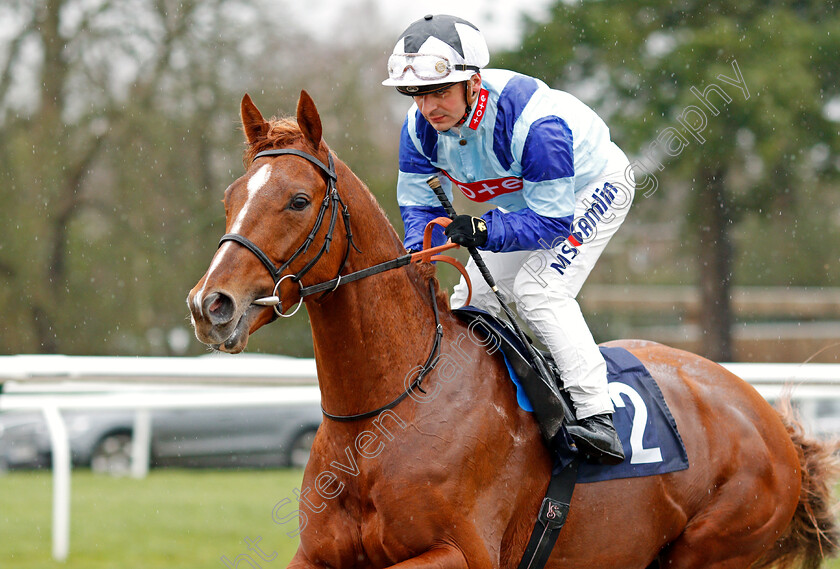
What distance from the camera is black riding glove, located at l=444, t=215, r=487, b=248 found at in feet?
9.55

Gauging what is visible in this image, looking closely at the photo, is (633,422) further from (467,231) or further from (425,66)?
(425,66)

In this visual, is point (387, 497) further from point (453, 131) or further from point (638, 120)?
point (638, 120)

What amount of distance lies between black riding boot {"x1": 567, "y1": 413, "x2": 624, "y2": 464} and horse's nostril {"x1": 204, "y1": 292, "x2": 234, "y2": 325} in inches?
49.0

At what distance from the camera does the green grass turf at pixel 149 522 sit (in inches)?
223

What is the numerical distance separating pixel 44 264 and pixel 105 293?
992 mm

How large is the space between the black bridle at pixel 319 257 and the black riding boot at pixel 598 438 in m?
0.55

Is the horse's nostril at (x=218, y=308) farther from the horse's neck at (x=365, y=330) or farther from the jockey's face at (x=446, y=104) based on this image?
the jockey's face at (x=446, y=104)

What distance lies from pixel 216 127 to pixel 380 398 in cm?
1158

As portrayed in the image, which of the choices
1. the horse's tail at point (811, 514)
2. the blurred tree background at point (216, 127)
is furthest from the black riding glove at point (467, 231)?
the blurred tree background at point (216, 127)

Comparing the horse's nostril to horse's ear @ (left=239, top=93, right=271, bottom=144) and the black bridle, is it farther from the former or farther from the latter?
horse's ear @ (left=239, top=93, right=271, bottom=144)

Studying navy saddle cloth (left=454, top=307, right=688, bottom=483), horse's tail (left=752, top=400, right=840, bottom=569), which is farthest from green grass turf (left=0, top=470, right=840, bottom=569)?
navy saddle cloth (left=454, top=307, right=688, bottom=483)

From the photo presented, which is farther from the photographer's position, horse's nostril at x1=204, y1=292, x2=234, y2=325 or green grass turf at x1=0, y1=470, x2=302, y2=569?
green grass turf at x1=0, y1=470, x2=302, y2=569

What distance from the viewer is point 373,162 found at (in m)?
13.7

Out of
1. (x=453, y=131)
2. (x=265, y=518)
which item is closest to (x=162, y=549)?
(x=265, y=518)
